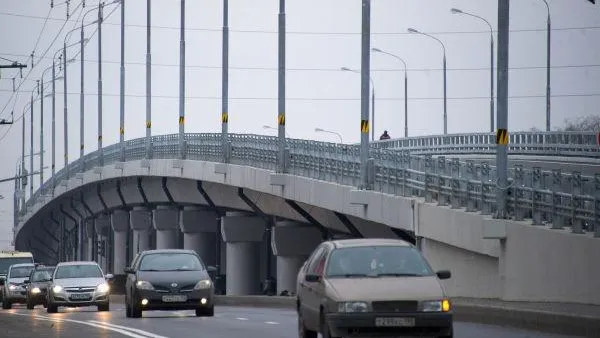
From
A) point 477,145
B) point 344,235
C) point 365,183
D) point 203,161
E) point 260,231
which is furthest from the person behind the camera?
point 477,145

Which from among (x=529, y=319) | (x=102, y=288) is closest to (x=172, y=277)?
(x=102, y=288)

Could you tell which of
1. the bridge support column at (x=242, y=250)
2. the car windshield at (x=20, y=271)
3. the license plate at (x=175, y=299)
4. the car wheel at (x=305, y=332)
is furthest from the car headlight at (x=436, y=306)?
the bridge support column at (x=242, y=250)

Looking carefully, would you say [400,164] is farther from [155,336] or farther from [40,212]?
[40,212]

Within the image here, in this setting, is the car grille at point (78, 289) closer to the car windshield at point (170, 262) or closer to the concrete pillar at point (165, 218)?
the car windshield at point (170, 262)

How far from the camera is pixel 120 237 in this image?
114 meters

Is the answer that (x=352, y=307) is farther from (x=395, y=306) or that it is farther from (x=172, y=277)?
(x=172, y=277)

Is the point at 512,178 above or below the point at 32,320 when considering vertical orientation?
above

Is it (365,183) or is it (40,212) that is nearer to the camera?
(365,183)

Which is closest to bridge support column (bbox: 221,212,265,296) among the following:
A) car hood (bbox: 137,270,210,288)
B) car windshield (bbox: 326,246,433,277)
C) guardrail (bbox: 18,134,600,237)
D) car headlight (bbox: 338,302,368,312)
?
guardrail (bbox: 18,134,600,237)

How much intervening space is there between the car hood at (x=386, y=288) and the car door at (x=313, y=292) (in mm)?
563

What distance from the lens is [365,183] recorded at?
4669 centimetres

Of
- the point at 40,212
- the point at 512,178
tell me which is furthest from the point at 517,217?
the point at 40,212

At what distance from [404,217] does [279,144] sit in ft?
45.9

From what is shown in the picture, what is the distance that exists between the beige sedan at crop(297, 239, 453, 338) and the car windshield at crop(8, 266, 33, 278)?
139ft
